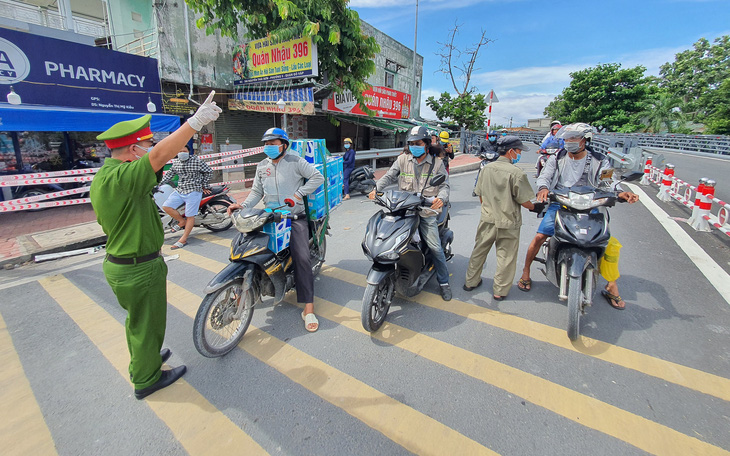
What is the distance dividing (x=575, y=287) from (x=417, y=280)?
1.38m

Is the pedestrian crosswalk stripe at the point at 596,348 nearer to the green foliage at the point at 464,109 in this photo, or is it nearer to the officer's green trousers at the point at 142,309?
the officer's green trousers at the point at 142,309

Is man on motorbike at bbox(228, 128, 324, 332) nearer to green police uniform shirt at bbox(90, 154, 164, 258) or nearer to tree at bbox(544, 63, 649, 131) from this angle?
green police uniform shirt at bbox(90, 154, 164, 258)

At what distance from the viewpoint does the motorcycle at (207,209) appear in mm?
5707

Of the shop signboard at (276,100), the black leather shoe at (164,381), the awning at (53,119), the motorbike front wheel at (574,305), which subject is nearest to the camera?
the black leather shoe at (164,381)

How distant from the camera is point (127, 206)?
203cm

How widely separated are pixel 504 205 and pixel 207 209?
4.84 meters

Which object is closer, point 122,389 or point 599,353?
point 122,389

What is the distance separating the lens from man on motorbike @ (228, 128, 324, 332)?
3219 mm

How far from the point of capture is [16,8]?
12.3m

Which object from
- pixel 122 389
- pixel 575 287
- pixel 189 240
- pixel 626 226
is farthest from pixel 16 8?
pixel 626 226

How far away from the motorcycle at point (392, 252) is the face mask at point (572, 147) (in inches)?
50.8

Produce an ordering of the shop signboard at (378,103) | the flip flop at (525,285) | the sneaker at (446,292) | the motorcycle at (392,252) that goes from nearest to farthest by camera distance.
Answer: the motorcycle at (392,252) → the sneaker at (446,292) → the flip flop at (525,285) → the shop signboard at (378,103)

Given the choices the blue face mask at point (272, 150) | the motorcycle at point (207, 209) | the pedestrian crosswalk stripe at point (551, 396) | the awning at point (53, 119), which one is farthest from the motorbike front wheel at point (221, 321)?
the awning at point (53, 119)

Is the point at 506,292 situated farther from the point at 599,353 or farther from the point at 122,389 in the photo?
the point at 122,389
